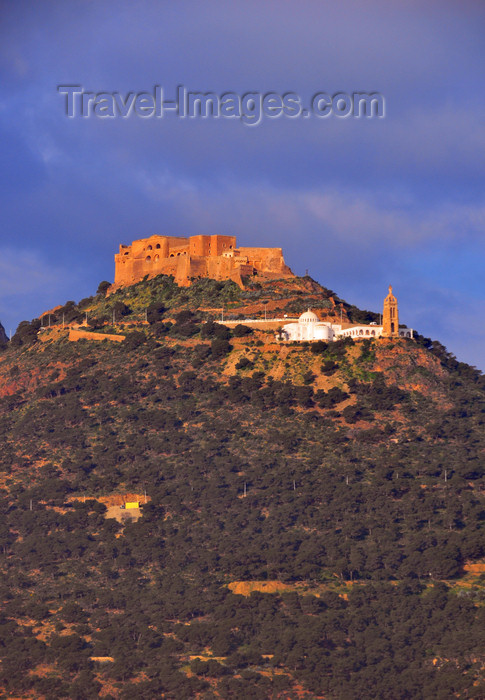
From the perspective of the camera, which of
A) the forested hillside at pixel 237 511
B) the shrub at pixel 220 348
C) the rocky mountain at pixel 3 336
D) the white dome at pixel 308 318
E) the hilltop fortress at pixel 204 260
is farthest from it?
the rocky mountain at pixel 3 336

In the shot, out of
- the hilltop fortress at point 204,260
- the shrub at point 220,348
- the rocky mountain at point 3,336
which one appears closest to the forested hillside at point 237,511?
the shrub at point 220,348

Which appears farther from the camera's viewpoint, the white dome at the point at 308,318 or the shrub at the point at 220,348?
the white dome at the point at 308,318

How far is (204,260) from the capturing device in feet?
473

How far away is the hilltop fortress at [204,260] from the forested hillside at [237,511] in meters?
1.87

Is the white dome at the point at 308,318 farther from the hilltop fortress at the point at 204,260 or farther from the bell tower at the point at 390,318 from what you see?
the hilltop fortress at the point at 204,260

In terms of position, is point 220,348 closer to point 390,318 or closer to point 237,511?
point 390,318

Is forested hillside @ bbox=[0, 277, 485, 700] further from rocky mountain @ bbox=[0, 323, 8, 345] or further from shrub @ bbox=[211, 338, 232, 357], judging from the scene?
rocky mountain @ bbox=[0, 323, 8, 345]

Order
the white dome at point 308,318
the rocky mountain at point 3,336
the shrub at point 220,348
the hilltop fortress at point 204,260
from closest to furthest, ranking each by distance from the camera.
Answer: the shrub at point 220,348 → the white dome at point 308,318 → the hilltop fortress at point 204,260 → the rocky mountain at point 3,336

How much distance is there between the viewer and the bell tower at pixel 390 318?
417ft

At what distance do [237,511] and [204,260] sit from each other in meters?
37.9

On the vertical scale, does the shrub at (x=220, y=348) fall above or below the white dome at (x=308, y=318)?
below

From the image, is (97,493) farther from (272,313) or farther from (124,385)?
(272,313)

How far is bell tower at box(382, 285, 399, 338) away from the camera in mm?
127250

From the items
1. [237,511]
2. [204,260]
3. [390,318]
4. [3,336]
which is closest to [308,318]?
[390,318]
